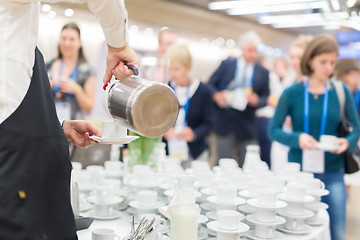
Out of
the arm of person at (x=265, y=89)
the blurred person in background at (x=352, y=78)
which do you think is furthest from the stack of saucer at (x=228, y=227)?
the blurred person in background at (x=352, y=78)

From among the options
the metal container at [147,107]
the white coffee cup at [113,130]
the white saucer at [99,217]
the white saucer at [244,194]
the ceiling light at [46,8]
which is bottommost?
the white saucer at [99,217]

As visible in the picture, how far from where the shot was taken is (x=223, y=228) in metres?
1.50

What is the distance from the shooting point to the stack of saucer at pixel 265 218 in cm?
163

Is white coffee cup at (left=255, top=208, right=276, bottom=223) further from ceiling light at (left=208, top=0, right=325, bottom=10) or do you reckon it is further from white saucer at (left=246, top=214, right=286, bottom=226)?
ceiling light at (left=208, top=0, right=325, bottom=10)

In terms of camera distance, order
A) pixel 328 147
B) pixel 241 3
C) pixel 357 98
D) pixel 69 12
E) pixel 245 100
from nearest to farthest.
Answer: pixel 328 147
pixel 245 100
pixel 357 98
pixel 69 12
pixel 241 3

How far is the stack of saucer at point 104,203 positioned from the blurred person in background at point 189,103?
1.54m

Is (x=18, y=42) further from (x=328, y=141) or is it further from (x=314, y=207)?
(x=328, y=141)

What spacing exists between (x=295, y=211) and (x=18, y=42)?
1366 millimetres

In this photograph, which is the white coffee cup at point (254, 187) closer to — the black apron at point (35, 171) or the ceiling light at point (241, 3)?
the black apron at point (35, 171)

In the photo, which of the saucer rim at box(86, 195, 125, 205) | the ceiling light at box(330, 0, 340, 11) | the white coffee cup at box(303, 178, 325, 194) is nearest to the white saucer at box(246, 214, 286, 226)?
the white coffee cup at box(303, 178, 325, 194)

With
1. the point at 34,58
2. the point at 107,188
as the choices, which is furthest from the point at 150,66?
the point at 34,58

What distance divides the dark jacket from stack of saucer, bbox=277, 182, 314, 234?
2690 millimetres

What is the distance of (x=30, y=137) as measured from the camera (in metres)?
1.03

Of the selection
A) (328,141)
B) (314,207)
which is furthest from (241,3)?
(314,207)
